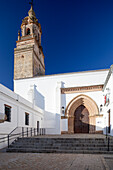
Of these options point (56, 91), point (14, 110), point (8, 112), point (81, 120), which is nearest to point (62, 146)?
point (8, 112)

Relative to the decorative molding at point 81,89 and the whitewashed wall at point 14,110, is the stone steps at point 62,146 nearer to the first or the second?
the whitewashed wall at point 14,110

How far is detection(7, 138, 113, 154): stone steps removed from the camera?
29.3 ft

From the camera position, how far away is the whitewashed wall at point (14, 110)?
36.1ft

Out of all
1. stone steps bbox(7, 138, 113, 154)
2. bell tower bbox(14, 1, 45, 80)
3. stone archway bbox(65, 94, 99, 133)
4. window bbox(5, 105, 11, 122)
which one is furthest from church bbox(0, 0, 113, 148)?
stone steps bbox(7, 138, 113, 154)

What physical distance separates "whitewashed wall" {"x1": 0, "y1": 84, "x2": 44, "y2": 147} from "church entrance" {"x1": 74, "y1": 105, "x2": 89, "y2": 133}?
5.19 metres

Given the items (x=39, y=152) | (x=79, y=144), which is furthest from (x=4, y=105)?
(x=79, y=144)

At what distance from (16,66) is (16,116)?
43.5 feet

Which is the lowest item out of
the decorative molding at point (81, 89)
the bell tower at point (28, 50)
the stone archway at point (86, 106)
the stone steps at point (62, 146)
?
the stone steps at point (62, 146)

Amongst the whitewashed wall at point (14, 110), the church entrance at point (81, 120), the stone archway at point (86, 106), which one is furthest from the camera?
the church entrance at point (81, 120)

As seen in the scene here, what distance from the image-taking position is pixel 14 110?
12781mm

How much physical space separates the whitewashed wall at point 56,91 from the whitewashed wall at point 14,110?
2.97 metres

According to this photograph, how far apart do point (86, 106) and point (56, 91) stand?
157 inches

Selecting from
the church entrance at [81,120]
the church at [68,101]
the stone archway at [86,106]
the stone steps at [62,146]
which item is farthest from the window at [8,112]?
the church entrance at [81,120]

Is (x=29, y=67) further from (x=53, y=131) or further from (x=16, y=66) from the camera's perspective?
(x=53, y=131)
